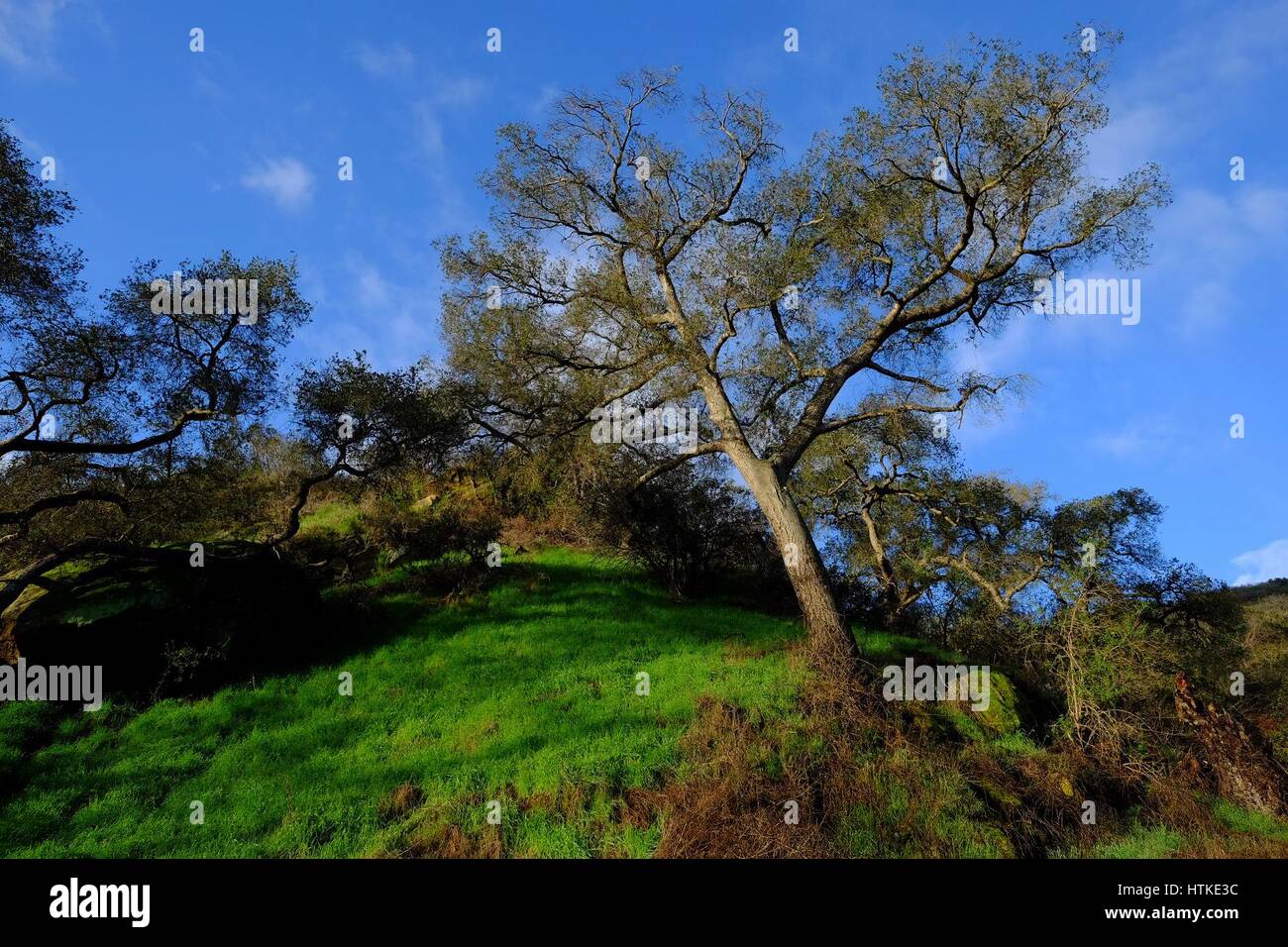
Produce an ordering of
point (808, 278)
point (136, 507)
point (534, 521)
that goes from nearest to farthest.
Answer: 1. point (136, 507)
2. point (808, 278)
3. point (534, 521)

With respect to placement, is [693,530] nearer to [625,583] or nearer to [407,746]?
[625,583]

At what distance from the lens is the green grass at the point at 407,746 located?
331 inches

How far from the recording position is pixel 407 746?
10508mm

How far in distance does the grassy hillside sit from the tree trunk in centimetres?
75

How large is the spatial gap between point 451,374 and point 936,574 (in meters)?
14.5

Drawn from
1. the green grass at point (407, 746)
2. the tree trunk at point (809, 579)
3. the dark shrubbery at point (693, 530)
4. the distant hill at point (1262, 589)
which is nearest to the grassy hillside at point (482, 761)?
the green grass at point (407, 746)

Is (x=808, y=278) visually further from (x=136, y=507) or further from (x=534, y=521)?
(x=136, y=507)

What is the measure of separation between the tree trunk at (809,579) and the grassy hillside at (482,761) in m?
0.75

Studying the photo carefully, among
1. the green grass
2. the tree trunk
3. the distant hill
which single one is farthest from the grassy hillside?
the distant hill

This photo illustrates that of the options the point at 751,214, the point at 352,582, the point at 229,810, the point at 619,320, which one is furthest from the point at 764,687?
the point at 751,214

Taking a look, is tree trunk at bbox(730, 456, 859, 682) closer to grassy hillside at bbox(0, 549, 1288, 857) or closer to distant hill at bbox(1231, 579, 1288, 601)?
grassy hillside at bbox(0, 549, 1288, 857)

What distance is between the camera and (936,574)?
738 inches

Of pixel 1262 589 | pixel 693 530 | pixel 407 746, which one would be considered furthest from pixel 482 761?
pixel 1262 589

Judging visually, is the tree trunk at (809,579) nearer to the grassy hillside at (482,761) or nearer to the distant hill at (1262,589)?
the grassy hillside at (482,761)
